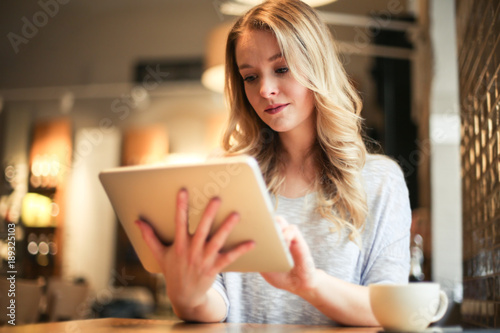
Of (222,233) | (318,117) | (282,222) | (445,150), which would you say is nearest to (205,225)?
(222,233)

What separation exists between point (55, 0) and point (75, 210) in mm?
2050

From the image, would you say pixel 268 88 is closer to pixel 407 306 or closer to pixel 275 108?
pixel 275 108

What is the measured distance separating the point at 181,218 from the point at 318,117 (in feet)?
1.90

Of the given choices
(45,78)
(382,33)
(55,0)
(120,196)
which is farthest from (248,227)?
(45,78)

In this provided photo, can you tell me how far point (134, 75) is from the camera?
546 cm

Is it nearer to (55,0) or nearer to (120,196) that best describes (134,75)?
(55,0)

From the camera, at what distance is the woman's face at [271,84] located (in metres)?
1.17

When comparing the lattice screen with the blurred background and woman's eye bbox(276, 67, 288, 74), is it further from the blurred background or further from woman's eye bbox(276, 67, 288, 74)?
the blurred background

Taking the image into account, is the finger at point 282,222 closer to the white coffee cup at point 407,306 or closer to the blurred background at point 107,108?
the white coffee cup at point 407,306

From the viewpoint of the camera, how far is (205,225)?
782 mm

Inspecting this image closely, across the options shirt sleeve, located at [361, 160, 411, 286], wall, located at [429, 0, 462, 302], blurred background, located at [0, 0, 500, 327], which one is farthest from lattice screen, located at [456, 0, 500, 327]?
blurred background, located at [0, 0, 500, 327]

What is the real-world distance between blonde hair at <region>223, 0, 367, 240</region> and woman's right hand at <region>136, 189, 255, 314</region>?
1.39 feet

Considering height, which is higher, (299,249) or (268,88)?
(268,88)

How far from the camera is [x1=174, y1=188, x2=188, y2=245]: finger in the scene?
31.1 inches
